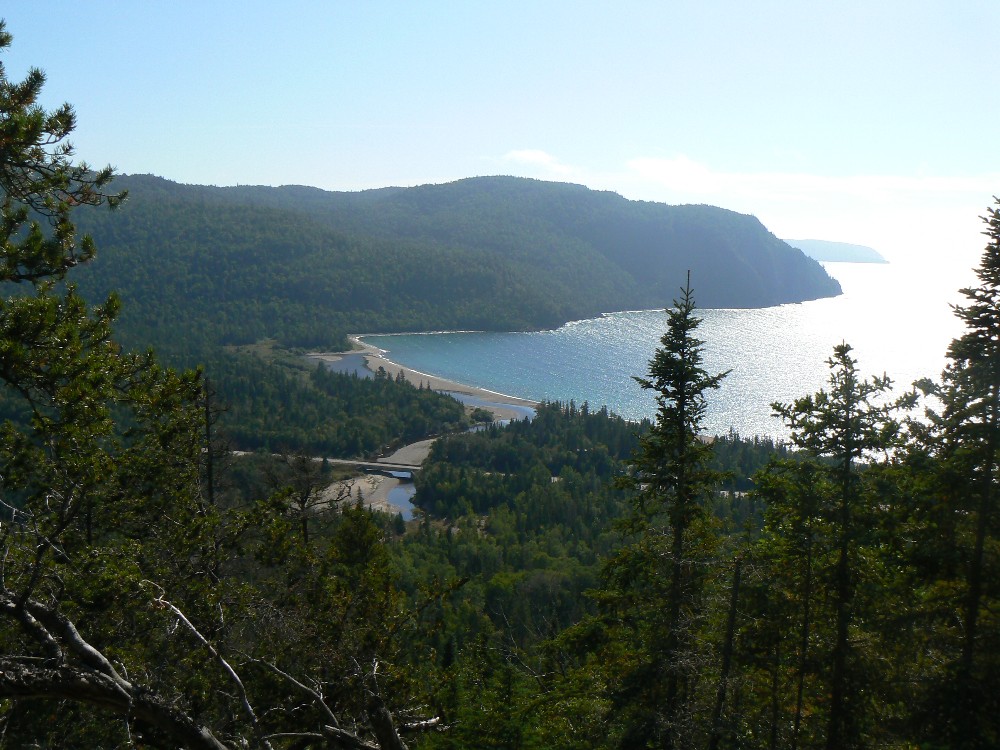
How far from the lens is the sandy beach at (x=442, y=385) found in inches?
3294

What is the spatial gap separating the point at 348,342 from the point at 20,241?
13378 centimetres

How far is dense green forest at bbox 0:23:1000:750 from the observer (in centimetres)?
470

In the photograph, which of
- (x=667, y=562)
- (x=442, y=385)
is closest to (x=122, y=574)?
(x=667, y=562)

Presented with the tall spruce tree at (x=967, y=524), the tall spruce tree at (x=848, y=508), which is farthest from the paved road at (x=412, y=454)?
the tall spruce tree at (x=967, y=524)

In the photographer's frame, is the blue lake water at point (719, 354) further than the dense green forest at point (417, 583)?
Yes

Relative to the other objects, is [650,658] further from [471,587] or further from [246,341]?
[246,341]

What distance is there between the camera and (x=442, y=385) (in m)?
95.9

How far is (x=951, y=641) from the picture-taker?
7.38m

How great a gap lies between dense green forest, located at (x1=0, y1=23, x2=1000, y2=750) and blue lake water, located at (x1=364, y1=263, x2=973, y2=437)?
58367 mm

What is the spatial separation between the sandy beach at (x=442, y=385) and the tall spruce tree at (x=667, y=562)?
6927 centimetres

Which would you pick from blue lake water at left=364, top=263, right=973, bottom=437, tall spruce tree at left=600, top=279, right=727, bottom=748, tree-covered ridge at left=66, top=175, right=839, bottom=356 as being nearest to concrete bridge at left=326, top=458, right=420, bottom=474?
blue lake water at left=364, top=263, right=973, bottom=437

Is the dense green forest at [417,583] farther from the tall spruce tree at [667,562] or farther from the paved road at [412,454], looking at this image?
the paved road at [412,454]

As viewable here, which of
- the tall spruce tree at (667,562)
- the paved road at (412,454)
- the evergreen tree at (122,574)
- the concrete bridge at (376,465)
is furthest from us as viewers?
the paved road at (412,454)

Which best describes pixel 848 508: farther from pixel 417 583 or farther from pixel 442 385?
pixel 442 385
